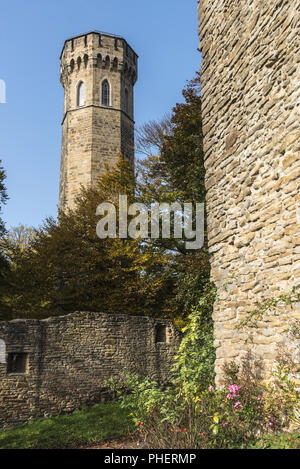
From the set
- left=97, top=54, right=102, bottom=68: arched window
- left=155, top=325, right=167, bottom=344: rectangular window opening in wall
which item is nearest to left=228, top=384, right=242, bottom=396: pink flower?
left=155, top=325, right=167, bottom=344: rectangular window opening in wall

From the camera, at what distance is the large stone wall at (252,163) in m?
4.43

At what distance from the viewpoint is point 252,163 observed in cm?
508

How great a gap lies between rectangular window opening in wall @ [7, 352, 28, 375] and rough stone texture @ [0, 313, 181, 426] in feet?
0.38

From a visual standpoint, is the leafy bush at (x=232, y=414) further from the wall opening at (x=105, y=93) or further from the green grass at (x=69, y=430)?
the wall opening at (x=105, y=93)

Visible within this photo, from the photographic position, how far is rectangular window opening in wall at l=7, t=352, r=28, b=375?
9.46 metres

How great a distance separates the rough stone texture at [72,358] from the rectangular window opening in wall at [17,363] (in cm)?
11

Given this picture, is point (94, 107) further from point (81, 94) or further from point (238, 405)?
point (238, 405)

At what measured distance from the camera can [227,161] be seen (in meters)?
5.66

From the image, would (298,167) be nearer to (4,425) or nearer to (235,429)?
(235,429)

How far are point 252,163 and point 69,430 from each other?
6629 mm

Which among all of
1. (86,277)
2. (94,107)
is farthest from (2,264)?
(94,107)

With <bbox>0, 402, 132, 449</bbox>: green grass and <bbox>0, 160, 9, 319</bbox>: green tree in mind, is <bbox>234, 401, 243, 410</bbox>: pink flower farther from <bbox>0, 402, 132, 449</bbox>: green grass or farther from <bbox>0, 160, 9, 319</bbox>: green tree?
<bbox>0, 160, 9, 319</bbox>: green tree
